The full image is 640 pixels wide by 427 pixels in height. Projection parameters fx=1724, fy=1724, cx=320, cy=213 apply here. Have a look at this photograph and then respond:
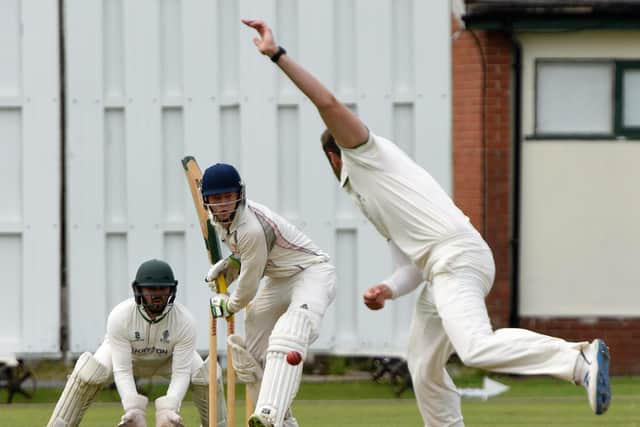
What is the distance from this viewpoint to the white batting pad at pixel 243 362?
25.1ft

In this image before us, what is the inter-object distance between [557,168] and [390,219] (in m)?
5.73

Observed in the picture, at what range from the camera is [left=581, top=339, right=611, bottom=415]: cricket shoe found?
612 cm

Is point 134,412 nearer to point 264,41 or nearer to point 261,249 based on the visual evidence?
point 261,249

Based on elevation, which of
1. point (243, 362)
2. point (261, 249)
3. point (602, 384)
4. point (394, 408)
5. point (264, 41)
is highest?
point (264, 41)

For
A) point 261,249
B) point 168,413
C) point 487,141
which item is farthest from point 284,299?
point 487,141

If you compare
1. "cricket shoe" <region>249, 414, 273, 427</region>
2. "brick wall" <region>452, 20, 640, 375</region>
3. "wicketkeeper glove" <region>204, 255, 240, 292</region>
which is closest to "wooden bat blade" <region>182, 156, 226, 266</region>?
"wicketkeeper glove" <region>204, 255, 240, 292</region>

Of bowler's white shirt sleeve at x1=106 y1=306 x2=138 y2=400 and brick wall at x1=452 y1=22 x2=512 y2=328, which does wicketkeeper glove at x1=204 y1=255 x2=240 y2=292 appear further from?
brick wall at x1=452 y1=22 x2=512 y2=328

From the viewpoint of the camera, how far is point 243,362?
7.66 meters

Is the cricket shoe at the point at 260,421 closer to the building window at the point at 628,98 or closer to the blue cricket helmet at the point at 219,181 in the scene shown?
the blue cricket helmet at the point at 219,181

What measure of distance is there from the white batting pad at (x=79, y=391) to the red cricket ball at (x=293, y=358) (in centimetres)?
129

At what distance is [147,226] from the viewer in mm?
10711

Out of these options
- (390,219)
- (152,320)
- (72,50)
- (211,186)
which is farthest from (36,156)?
(390,219)

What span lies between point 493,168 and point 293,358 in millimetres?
5302

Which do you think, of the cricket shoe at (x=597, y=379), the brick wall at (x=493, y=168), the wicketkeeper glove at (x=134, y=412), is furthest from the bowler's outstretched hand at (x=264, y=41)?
the brick wall at (x=493, y=168)
